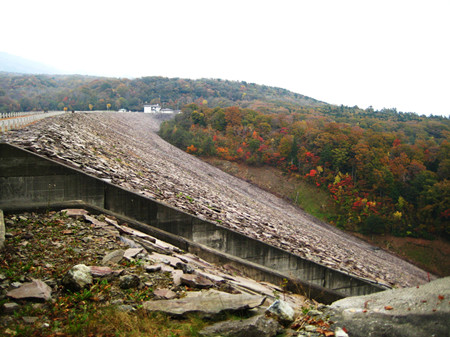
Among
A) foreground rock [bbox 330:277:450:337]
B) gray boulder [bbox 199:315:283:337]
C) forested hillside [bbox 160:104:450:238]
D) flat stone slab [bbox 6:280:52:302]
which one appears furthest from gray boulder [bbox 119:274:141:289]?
forested hillside [bbox 160:104:450:238]

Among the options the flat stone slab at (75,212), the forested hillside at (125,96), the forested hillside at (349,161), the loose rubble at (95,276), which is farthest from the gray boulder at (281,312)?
the forested hillside at (125,96)

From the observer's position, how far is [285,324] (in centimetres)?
358

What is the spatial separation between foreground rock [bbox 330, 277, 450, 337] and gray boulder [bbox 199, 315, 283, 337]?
795 millimetres

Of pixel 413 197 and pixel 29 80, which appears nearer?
pixel 413 197

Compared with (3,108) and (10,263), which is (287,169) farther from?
(3,108)

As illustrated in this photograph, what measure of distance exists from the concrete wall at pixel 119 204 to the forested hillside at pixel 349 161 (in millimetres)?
27156

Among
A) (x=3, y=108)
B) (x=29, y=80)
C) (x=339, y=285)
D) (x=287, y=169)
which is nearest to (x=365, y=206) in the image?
(x=287, y=169)

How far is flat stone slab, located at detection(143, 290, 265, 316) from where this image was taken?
3498mm

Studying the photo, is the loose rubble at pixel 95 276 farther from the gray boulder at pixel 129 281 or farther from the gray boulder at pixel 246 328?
the gray boulder at pixel 246 328

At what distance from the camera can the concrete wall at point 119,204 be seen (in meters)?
5.89

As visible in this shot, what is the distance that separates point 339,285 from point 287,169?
1248 inches

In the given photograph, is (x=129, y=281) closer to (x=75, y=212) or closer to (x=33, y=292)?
(x=33, y=292)

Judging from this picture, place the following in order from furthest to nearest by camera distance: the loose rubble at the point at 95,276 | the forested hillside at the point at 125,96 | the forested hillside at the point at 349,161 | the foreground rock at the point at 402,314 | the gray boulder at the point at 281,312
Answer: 1. the forested hillside at the point at 125,96
2. the forested hillside at the point at 349,161
3. the gray boulder at the point at 281,312
4. the loose rubble at the point at 95,276
5. the foreground rock at the point at 402,314

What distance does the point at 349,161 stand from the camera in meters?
38.3
